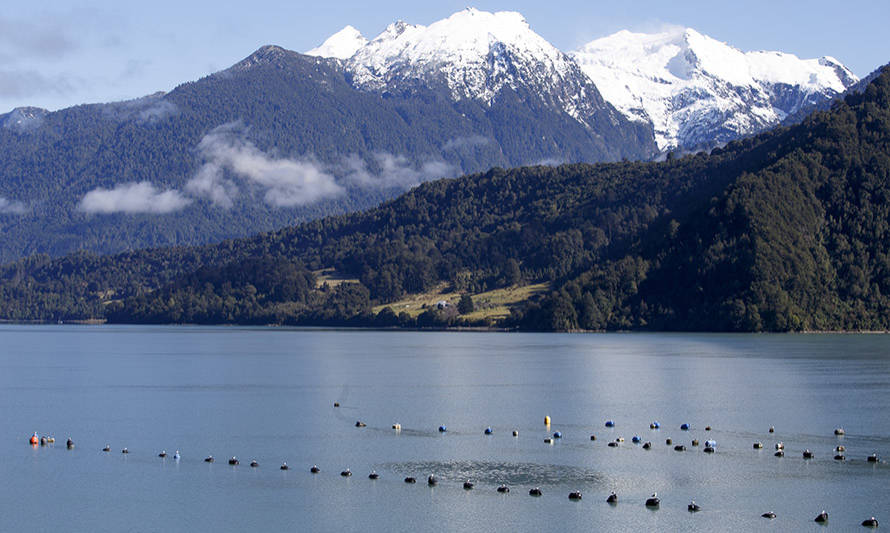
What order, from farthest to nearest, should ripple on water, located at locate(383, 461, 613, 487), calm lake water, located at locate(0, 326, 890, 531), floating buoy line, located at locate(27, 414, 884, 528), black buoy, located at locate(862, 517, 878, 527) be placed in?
ripple on water, located at locate(383, 461, 613, 487) < floating buoy line, located at locate(27, 414, 884, 528) < calm lake water, located at locate(0, 326, 890, 531) < black buoy, located at locate(862, 517, 878, 527)

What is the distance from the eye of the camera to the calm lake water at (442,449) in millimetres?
66938

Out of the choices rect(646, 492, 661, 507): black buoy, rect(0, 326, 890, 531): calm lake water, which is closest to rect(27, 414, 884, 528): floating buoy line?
rect(646, 492, 661, 507): black buoy

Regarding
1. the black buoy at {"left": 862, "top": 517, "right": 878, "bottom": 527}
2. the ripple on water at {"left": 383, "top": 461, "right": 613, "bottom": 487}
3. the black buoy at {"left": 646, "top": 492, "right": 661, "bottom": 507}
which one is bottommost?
the black buoy at {"left": 862, "top": 517, "right": 878, "bottom": 527}

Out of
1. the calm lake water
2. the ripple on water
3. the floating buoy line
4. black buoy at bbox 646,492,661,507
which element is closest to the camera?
the calm lake water

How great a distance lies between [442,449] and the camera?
8775 centimetres

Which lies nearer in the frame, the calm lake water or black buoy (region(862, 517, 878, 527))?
black buoy (region(862, 517, 878, 527))

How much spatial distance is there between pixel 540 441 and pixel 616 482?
662 inches

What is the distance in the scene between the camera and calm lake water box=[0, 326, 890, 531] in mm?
66938

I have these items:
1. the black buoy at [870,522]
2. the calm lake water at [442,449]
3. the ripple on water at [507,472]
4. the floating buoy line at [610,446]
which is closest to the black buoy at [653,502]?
the floating buoy line at [610,446]

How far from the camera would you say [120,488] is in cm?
7444

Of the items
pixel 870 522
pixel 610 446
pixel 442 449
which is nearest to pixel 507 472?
pixel 442 449

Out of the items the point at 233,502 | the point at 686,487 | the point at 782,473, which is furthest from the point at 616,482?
the point at 233,502

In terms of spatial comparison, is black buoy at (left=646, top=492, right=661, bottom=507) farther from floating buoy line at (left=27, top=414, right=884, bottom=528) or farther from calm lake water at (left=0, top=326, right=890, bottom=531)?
calm lake water at (left=0, top=326, right=890, bottom=531)

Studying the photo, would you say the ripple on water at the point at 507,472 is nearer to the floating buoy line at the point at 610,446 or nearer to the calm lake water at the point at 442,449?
the calm lake water at the point at 442,449
